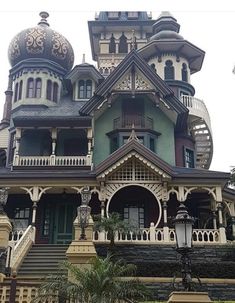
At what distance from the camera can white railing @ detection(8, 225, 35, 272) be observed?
60.2 ft

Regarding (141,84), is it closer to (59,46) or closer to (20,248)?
(59,46)

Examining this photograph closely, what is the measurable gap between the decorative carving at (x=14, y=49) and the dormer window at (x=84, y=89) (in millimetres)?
4842

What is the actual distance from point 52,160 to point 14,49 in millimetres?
10183

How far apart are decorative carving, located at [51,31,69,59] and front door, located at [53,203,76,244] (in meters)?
Result: 11.8

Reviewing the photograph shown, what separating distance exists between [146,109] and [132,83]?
184 centimetres

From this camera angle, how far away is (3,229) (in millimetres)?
16203

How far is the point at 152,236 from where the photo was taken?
22.3 metres

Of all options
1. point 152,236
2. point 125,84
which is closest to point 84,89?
point 125,84

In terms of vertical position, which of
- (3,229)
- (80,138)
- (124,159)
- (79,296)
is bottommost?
(79,296)

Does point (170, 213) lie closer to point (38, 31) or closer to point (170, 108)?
point (170, 108)

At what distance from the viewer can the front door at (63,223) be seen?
1033 inches

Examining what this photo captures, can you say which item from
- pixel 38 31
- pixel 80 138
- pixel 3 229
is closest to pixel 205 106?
pixel 80 138

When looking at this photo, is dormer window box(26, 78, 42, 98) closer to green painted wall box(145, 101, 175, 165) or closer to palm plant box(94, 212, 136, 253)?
green painted wall box(145, 101, 175, 165)

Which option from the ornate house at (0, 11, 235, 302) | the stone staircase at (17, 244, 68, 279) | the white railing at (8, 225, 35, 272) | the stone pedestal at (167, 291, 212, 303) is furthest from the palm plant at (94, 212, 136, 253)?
the stone pedestal at (167, 291, 212, 303)
